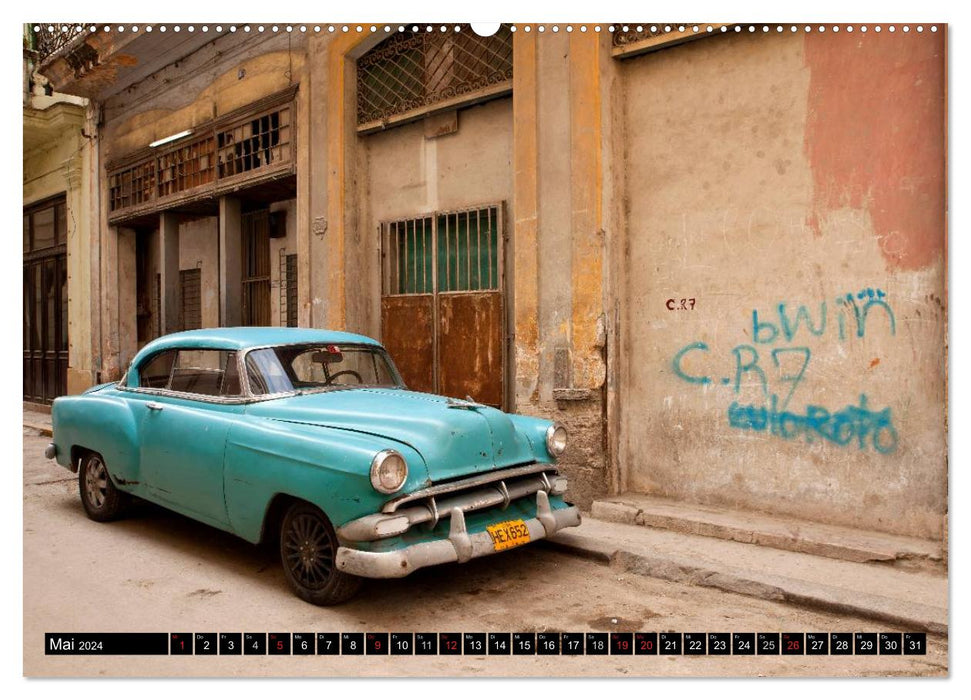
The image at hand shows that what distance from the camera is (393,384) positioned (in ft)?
16.5

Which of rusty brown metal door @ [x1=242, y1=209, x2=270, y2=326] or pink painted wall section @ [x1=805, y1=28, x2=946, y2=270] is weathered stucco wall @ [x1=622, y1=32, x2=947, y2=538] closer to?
pink painted wall section @ [x1=805, y1=28, x2=946, y2=270]

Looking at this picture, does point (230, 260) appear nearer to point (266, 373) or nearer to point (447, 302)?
point (447, 302)

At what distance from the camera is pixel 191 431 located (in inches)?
173

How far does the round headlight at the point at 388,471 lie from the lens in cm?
337

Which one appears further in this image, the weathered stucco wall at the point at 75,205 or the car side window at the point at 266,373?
the weathered stucco wall at the point at 75,205

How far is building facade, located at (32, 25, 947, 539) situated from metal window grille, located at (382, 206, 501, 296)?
28mm

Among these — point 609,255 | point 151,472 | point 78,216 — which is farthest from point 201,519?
point 78,216

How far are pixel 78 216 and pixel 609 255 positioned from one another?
9.66 meters

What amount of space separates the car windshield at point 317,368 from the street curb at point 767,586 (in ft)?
5.42

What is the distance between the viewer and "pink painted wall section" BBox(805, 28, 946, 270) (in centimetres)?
434

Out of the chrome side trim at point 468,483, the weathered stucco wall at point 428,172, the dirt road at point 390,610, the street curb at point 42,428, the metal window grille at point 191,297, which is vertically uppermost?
the weathered stucco wall at point 428,172

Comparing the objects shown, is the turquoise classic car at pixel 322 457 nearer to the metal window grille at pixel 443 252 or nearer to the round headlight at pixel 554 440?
the round headlight at pixel 554 440

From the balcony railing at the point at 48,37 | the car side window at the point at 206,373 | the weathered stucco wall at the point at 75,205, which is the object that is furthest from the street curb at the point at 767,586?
the weathered stucco wall at the point at 75,205

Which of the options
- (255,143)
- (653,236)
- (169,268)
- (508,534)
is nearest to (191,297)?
(169,268)
